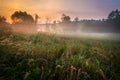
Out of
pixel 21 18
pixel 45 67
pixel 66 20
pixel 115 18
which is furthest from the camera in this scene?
pixel 66 20

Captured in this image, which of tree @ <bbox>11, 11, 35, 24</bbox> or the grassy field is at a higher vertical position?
tree @ <bbox>11, 11, 35, 24</bbox>

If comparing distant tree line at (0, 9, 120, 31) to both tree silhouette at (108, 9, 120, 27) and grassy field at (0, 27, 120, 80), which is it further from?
grassy field at (0, 27, 120, 80)

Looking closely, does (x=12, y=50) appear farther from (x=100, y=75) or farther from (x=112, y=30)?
(x=112, y=30)

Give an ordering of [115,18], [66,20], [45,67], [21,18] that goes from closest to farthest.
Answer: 1. [45,67]
2. [21,18]
3. [115,18]
4. [66,20]

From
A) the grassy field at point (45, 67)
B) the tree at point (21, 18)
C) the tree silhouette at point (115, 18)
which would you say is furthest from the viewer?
the tree silhouette at point (115, 18)

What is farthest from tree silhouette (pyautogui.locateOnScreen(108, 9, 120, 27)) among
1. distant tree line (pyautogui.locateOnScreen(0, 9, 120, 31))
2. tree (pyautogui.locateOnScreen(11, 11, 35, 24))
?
tree (pyautogui.locateOnScreen(11, 11, 35, 24))

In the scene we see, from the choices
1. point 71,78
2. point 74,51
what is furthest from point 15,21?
point 71,78

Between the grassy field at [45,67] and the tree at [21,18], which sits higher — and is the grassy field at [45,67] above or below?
below

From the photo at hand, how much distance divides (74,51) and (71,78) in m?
3.01

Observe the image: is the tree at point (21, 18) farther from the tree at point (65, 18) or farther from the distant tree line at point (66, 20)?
the tree at point (65, 18)

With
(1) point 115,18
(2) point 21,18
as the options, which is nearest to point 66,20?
(1) point 115,18

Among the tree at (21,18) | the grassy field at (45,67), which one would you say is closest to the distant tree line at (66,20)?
the tree at (21,18)

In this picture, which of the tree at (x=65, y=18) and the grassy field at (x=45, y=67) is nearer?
the grassy field at (x=45, y=67)

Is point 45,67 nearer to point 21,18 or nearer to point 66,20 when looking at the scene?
point 21,18
